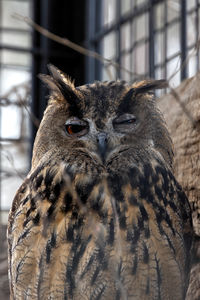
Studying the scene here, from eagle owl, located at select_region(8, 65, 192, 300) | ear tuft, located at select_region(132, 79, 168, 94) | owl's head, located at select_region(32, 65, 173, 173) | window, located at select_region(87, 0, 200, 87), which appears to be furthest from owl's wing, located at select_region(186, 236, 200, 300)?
window, located at select_region(87, 0, 200, 87)

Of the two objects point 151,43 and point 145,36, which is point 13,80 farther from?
point 151,43

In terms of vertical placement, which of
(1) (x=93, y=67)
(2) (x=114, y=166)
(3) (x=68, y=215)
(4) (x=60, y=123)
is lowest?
(3) (x=68, y=215)

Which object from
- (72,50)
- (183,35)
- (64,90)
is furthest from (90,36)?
(64,90)

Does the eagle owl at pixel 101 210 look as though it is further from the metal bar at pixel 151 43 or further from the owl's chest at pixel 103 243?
the metal bar at pixel 151 43

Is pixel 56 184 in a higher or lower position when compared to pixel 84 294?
higher

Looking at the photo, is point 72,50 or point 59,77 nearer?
point 59,77

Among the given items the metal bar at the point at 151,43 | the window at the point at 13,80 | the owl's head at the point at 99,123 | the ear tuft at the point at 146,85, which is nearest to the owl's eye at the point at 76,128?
the owl's head at the point at 99,123

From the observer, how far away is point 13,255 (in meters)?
1.92

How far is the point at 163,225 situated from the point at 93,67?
7.24 ft

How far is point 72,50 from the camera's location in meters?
4.00

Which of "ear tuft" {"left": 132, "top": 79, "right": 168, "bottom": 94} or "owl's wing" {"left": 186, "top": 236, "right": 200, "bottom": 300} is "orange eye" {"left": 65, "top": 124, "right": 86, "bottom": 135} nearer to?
"ear tuft" {"left": 132, "top": 79, "right": 168, "bottom": 94}

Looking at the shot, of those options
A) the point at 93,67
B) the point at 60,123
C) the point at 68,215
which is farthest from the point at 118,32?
the point at 68,215

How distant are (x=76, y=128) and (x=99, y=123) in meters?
0.09

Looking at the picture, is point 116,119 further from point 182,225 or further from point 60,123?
point 182,225
